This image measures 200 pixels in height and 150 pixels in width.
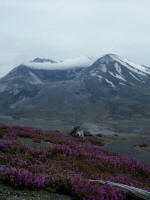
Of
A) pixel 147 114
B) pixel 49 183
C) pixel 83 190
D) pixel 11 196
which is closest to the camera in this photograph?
pixel 11 196

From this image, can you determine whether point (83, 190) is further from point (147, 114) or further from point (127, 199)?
point (147, 114)

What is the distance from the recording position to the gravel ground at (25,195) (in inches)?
229

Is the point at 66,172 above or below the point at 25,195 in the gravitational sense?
below

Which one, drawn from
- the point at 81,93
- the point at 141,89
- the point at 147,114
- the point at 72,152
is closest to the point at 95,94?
the point at 81,93

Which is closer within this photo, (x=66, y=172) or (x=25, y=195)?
(x=25, y=195)

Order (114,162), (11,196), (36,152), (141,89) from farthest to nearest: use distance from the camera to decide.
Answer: (141,89) → (114,162) → (36,152) → (11,196)

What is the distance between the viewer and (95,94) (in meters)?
179

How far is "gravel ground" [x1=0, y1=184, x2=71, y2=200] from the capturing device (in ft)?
19.1

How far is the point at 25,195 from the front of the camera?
603cm

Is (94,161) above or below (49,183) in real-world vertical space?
below

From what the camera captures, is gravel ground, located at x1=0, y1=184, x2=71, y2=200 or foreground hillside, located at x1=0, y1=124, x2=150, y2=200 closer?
gravel ground, located at x1=0, y1=184, x2=71, y2=200

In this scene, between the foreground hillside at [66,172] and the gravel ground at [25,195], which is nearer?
the gravel ground at [25,195]

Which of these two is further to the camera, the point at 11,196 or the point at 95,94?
the point at 95,94

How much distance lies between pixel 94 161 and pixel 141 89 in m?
188
